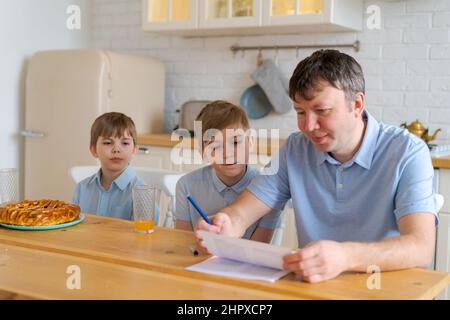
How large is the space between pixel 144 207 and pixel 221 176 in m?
0.40

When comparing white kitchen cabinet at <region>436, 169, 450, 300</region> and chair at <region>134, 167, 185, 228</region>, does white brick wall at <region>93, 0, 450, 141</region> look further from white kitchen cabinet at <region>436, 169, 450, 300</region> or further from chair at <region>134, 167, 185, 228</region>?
chair at <region>134, 167, 185, 228</region>

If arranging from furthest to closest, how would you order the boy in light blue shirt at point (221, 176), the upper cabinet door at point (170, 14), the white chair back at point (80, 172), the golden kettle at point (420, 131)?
the upper cabinet door at point (170, 14) < the golden kettle at point (420, 131) < the white chair back at point (80, 172) < the boy in light blue shirt at point (221, 176)

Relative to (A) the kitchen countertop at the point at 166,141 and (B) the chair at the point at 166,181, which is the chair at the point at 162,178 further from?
(A) the kitchen countertop at the point at 166,141

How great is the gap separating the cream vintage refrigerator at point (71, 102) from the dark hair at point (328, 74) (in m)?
2.40

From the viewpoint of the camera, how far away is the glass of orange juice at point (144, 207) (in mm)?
1811

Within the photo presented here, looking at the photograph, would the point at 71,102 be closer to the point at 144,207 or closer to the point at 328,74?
the point at 144,207

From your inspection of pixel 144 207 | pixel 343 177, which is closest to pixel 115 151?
pixel 144 207

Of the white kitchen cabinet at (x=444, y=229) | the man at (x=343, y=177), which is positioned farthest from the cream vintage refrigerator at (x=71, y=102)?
the man at (x=343, y=177)

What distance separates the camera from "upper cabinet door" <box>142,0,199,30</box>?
3854 millimetres

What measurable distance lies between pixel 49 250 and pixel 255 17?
2.34m

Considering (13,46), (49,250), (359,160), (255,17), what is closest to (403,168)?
(359,160)

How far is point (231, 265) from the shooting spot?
146 cm

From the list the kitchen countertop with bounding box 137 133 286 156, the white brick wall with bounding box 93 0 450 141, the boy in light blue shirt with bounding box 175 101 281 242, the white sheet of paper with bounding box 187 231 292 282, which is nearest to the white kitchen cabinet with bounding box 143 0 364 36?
the white brick wall with bounding box 93 0 450 141

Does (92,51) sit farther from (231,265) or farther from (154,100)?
(231,265)
